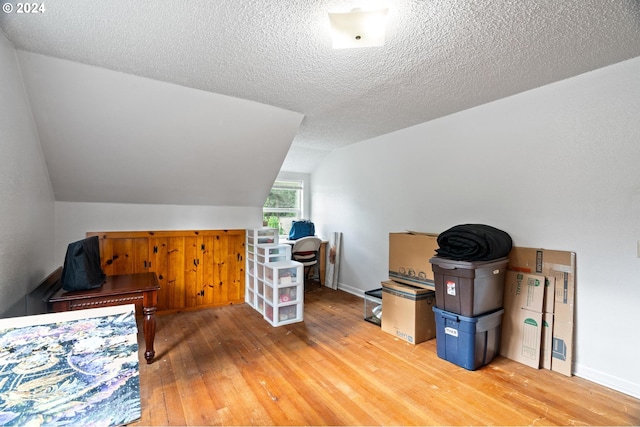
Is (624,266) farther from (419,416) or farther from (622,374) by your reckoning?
(419,416)

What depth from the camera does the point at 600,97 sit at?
223 cm

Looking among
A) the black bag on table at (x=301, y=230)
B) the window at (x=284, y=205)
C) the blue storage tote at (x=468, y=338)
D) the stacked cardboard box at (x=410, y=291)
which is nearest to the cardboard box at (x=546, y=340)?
the blue storage tote at (x=468, y=338)

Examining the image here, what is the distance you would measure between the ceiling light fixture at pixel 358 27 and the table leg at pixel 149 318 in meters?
2.39

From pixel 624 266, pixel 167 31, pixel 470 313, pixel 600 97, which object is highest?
pixel 167 31

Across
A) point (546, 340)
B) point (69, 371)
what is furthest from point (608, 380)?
point (69, 371)

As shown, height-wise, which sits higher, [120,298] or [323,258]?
[120,298]

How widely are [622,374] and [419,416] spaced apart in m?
1.61

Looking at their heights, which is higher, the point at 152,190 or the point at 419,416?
the point at 152,190

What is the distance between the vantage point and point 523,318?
257cm

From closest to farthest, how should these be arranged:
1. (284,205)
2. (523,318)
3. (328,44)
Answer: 1. (328,44)
2. (523,318)
3. (284,205)

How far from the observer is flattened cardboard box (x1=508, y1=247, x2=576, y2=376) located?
2.35 m

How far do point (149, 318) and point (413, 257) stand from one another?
8.66 feet

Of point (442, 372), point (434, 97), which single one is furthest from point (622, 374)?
point (434, 97)

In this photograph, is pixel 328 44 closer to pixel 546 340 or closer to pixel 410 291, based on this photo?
pixel 410 291
